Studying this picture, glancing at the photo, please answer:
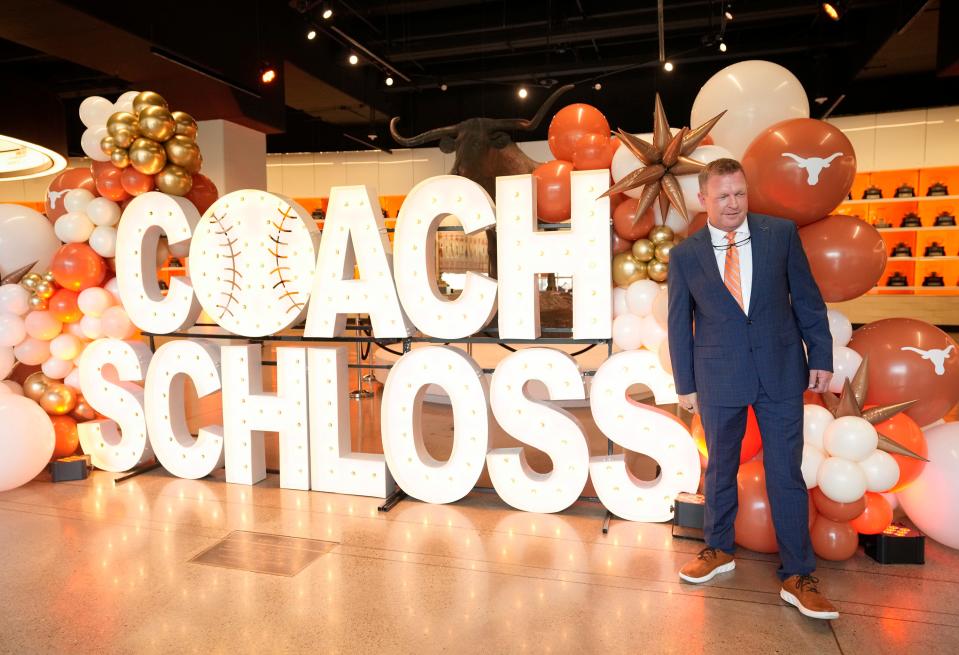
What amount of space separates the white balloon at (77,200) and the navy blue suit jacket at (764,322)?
3.65 m

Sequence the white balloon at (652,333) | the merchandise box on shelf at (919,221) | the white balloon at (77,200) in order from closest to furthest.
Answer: the white balloon at (652,333), the white balloon at (77,200), the merchandise box on shelf at (919,221)

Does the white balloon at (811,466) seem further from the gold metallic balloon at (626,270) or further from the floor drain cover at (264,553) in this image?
the floor drain cover at (264,553)

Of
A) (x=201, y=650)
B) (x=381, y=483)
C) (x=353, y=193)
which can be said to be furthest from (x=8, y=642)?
(x=353, y=193)

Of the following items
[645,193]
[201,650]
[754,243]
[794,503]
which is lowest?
[201,650]

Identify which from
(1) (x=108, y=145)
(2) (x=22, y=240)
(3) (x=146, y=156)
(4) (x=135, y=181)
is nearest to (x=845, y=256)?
(3) (x=146, y=156)

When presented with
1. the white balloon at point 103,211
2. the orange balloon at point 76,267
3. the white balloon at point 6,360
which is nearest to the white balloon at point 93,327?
the orange balloon at point 76,267

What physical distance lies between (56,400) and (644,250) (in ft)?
11.7

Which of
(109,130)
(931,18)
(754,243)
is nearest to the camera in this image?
(754,243)

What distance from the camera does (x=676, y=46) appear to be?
8688 millimetres

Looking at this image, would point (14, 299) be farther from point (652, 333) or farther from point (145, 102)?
point (652, 333)

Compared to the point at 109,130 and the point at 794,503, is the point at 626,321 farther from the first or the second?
the point at 109,130

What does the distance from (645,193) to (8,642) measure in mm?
2947

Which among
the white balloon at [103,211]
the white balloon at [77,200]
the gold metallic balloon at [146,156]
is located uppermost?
the gold metallic balloon at [146,156]

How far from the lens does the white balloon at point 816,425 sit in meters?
2.43
